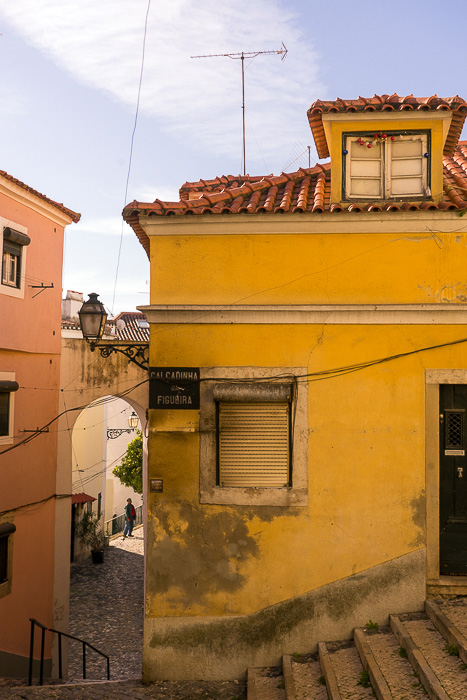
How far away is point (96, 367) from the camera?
46.1 ft

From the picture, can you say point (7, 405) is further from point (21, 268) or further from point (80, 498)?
point (80, 498)

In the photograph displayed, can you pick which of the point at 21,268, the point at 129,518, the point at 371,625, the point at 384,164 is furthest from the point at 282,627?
the point at 129,518

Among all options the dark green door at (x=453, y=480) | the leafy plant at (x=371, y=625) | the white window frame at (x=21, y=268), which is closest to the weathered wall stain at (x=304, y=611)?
the leafy plant at (x=371, y=625)

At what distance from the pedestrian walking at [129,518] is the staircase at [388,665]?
742 inches

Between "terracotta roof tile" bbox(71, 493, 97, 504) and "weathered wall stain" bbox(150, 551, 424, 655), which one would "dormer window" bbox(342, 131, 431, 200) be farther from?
"terracotta roof tile" bbox(71, 493, 97, 504)

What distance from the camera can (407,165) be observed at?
9.02 meters

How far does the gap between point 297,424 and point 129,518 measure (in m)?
19.7

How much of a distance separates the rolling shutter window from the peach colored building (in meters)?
6.46

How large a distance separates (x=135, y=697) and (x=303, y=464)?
132 inches

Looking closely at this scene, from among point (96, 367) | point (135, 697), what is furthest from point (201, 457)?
point (96, 367)

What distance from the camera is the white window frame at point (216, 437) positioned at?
26.8ft

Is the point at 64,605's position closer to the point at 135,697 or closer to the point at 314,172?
the point at 135,697

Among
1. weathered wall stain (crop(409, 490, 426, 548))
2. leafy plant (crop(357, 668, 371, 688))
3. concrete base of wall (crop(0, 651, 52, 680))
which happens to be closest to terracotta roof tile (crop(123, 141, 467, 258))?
weathered wall stain (crop(409, 490, 426, 548))

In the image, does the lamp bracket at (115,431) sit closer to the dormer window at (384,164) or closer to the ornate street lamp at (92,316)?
the ornate street lamp at (92,316)
